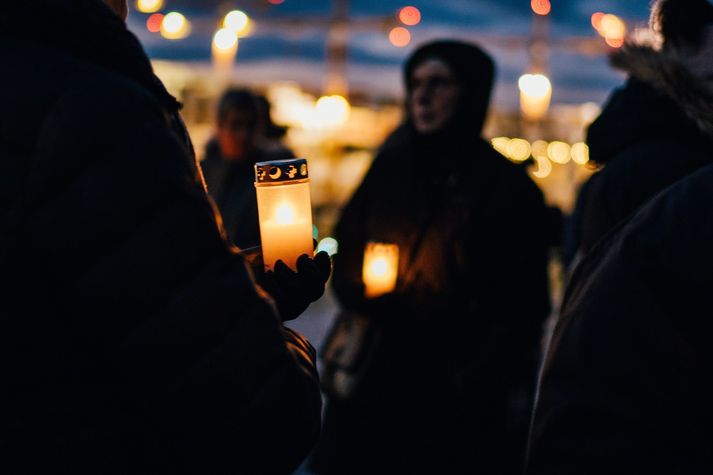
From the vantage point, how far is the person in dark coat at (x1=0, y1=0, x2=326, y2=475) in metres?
1.38

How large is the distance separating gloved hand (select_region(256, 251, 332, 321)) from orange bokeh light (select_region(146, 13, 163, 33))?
18.6m

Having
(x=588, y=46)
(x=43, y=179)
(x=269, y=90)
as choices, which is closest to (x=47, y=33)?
(x=43, y=179)

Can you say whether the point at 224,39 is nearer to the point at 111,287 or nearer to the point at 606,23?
the point at 606,23

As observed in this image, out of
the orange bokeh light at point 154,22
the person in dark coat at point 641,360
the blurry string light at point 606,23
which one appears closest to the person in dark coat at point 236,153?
the person in dark coat at point 641,360

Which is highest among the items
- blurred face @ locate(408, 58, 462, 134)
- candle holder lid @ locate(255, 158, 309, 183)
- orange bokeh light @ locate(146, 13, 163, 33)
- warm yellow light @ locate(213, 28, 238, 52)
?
orange bokeh light @ locate(146, 13, 163, 33)

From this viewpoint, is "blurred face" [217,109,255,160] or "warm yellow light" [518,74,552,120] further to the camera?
"warm yellow light" [518,74,552,120]

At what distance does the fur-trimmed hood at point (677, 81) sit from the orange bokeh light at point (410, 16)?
2264 centimetres

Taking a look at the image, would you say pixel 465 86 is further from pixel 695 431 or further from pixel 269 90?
pixel 269 90

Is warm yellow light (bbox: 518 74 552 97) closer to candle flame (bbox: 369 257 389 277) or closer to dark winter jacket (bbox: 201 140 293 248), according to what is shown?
dark winter jacket (bbox: 201 140 293 248)

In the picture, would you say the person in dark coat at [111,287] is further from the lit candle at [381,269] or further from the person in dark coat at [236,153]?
the person in dark coat at [236,153]

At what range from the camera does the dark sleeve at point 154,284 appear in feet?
4.52

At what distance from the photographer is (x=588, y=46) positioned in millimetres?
25250

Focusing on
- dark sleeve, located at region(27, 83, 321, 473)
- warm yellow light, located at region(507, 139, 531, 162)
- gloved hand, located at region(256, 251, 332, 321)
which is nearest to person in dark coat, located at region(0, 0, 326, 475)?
dark sleeve, located at region(27, 83, 321, 473)

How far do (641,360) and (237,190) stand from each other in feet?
13.7
